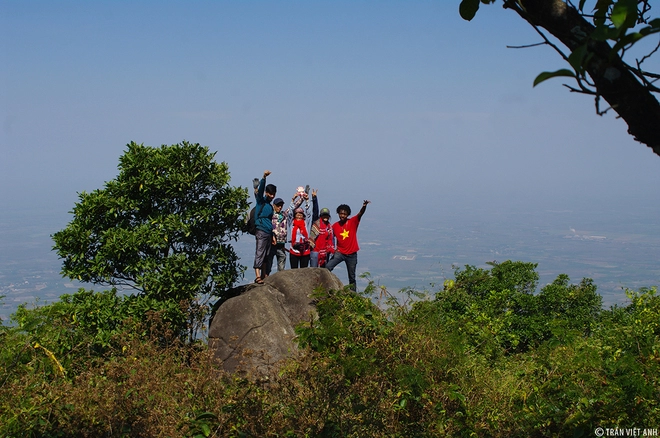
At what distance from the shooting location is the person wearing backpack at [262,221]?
1184 centimetres

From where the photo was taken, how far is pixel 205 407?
594 centimetres

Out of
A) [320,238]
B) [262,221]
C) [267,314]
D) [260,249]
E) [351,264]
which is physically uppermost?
[262,221]

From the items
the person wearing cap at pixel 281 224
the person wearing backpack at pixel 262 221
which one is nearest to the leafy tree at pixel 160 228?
the person wearing backpack at pixel 262 221

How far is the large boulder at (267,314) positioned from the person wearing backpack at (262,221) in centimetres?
41

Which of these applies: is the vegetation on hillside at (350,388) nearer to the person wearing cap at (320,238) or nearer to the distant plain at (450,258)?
the person wearing cap at (320,238)

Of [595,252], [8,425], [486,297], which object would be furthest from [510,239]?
[8,425]

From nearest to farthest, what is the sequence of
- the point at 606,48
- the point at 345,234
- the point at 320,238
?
the point at 606,48, the point at 345,234, the point at 320,238

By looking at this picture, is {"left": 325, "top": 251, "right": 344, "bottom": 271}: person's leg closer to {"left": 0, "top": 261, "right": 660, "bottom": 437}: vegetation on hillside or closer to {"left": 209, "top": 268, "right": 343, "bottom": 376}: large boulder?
{"left": 209, "top": 268, "right": 343, "bottom": 376}: large boulder

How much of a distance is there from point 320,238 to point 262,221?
183 centimetres

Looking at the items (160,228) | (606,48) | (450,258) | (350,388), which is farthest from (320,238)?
(450,258)

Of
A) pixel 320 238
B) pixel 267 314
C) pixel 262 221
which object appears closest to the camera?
pixel 267 314

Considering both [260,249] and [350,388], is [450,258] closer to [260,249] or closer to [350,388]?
[260,249]

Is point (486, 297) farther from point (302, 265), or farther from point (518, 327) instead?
point (302, 265)

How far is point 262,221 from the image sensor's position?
11938 mm
